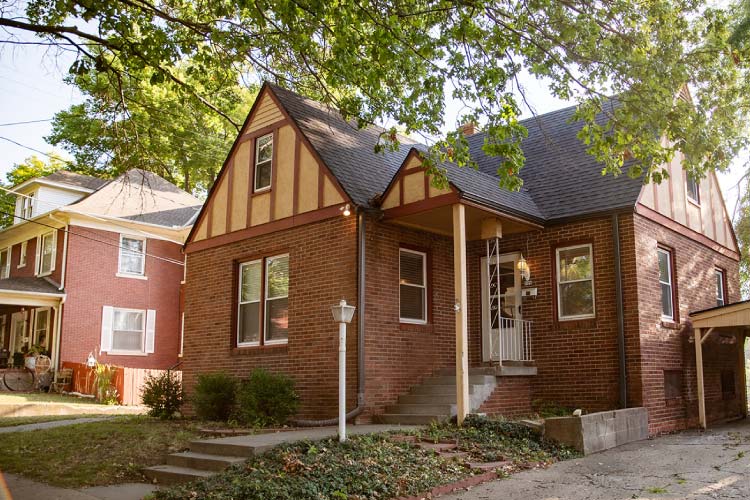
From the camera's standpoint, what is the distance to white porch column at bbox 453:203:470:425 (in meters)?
10.8

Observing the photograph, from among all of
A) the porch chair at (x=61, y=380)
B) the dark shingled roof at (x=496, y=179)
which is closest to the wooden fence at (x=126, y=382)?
the porch chair at (x=61, y=380)

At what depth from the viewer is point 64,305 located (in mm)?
23234

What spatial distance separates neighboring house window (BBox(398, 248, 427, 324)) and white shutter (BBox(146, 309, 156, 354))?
15.3 m

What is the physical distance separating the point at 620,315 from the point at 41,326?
21119mm

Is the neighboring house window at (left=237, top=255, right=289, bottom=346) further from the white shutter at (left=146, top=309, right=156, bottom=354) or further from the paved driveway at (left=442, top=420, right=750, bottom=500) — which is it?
the white shutter at (left=146, top=309, right=156, bottom=354)

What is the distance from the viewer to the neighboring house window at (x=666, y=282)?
14156 millimetres

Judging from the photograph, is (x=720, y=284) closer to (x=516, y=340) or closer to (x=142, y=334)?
(x=516, y=340)

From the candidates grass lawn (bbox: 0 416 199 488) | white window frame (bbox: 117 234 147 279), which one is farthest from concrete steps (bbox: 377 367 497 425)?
white window frame (bbox: 117 234 147 279)

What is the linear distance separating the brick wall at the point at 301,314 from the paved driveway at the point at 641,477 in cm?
431

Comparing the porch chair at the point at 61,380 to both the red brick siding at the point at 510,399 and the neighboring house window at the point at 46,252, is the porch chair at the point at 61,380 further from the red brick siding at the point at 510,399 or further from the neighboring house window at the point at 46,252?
the red brick siding at the point at 510,399

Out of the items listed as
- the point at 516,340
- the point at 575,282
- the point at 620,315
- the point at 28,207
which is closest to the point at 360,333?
the point at 516,340

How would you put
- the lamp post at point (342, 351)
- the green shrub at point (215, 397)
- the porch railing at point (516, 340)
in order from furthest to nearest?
the porch railing at point (516, 340) < the green shrub at point (215, 397) < the lamp post at point (342, 351)

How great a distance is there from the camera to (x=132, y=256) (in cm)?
2555

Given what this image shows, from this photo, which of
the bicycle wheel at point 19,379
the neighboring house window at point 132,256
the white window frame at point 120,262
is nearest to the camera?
the bicycle wheel at point 19,379
